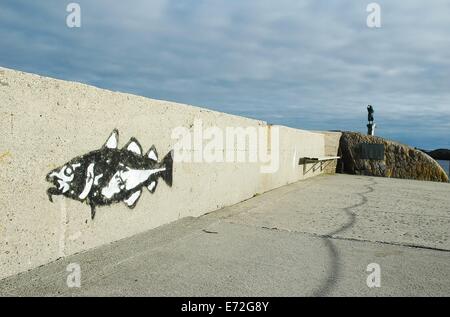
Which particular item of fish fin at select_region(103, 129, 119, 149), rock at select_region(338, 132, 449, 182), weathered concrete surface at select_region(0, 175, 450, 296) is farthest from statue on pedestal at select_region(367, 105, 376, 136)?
fish fin at select_region(103, 129, 119, 149)

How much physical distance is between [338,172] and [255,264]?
507 inches

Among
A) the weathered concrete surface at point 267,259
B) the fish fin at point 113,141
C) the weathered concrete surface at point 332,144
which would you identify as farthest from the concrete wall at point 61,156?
the weathered concrete surface at point 332,144

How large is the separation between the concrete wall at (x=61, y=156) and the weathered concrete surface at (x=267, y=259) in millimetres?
158

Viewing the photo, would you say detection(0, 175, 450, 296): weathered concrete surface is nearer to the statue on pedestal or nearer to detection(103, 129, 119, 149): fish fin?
detection(103, 129, 119, 149): fish fin

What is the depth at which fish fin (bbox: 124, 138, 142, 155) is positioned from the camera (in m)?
4.25

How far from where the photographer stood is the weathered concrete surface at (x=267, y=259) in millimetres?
2980

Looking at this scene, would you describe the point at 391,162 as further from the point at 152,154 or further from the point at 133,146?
the point at 133,146

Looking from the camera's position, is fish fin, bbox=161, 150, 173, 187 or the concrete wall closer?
the concrete wall

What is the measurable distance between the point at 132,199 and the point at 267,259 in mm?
1571

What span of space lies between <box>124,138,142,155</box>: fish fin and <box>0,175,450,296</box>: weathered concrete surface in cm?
92

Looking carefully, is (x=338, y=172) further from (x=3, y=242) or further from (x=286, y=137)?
(x=3, y=242)

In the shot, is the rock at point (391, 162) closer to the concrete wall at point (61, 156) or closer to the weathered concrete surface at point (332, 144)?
the weathered concrete surface at point (332, 144)
